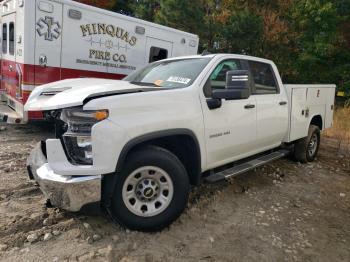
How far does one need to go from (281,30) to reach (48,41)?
14.3 metres

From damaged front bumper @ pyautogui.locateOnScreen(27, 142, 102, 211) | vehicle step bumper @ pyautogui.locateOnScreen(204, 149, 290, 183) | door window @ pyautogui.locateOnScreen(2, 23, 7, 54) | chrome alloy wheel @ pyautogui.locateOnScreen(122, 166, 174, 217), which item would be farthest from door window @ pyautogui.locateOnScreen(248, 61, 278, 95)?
door window @ pyautogui.locateOnScreen(2, 23, 7, 54)

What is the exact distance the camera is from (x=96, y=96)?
11.3ft

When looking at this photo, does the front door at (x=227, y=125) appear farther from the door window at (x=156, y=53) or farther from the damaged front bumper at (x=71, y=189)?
the door window at (x=156, y=53)

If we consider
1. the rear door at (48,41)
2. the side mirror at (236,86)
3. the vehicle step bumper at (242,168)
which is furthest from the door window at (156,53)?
the side mirror at (236,86)

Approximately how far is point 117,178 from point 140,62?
5868 mm

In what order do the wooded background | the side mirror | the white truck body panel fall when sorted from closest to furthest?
the side mirror, the white truck body panel, the wooded background

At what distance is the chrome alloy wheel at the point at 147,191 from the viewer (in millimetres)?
3645

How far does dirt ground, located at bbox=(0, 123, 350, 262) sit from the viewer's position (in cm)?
347

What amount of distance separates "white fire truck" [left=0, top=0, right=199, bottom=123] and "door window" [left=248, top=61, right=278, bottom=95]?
142 inches

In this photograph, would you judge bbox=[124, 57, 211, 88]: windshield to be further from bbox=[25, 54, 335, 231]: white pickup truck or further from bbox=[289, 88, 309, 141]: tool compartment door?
bbox=[289, 88, 309, 141]: tool compartment door

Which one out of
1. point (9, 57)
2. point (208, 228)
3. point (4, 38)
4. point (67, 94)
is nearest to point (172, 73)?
point (67, 94)

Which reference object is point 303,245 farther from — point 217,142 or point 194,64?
point 194,64

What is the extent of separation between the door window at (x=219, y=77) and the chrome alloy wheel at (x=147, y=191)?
1.12 m

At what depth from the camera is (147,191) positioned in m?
3.70
